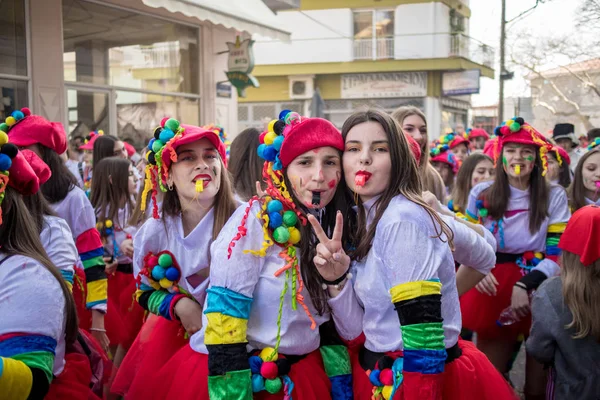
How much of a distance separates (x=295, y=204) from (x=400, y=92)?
81.7 feet

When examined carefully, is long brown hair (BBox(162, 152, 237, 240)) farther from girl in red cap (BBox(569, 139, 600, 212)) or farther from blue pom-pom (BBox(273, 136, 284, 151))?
girl in red cap (BBox(569, 139, 600, 212))

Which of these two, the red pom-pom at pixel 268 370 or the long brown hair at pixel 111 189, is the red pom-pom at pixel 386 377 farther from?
the long brown hair at pixel 111 189

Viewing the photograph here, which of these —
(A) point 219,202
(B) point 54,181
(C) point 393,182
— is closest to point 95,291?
(B) point 54,181

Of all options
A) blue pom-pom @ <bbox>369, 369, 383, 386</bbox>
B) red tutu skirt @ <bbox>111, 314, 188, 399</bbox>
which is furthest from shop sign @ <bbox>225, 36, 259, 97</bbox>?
blue pom-pom @ <bbox>369, 369, 383, 386</bbox>

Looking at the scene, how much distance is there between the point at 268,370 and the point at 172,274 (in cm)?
98

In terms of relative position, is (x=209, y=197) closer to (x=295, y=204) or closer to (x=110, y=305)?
(x=295, y=204)

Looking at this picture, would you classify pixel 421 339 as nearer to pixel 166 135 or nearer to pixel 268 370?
pixel 268 370

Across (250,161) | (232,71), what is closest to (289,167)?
(250,161)

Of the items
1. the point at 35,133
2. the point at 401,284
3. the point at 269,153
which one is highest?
the point at 35,133

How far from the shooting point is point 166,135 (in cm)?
330

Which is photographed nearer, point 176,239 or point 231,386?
point 231,386

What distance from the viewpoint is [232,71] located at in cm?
1272

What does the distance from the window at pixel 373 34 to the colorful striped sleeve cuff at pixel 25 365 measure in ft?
84.7

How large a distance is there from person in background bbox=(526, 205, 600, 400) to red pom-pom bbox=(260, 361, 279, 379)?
173 cm
